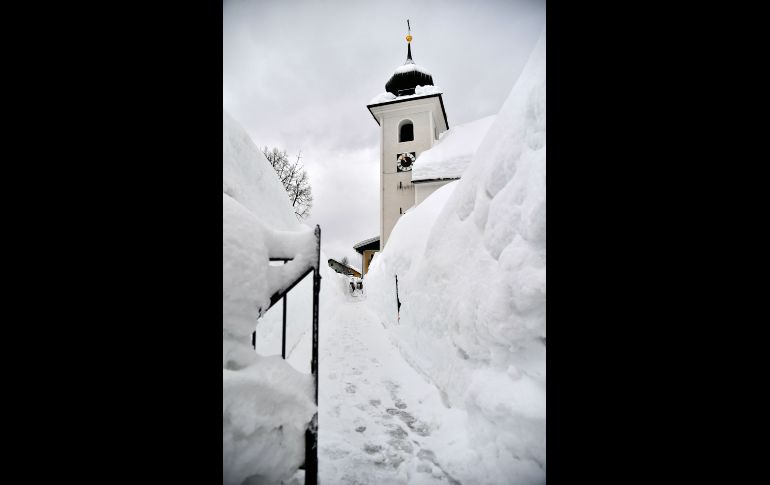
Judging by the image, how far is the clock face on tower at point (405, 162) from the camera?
19.1 meters

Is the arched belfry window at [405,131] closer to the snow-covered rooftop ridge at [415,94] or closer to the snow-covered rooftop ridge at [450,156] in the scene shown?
the snow-covered rooftop ridge at [415,94]

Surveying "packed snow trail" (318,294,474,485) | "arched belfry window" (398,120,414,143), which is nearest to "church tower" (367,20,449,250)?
"arched belfry window" (398,120,414,143)

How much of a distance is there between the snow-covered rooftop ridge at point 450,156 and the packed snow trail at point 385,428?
13.4 m

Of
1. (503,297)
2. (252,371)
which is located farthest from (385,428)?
(252,371)

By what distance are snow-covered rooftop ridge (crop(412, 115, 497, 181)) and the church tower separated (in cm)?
141

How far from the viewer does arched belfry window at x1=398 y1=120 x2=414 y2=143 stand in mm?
20125

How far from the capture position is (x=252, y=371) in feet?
4.52

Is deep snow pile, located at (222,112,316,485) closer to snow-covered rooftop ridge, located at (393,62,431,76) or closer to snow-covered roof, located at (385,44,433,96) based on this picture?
snow-covered roof, located at (385,44,433,96)

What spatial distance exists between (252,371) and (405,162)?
62.0 feet

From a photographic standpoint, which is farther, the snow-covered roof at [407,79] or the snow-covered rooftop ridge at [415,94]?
the snow-covered roof at [407,79]

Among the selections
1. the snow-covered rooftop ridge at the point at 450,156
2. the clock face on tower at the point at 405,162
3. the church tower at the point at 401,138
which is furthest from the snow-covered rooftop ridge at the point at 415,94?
the clock face on tower at the point at 405,162

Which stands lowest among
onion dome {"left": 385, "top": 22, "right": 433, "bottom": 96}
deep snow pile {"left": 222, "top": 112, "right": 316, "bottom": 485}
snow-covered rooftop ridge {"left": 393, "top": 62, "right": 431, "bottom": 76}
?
deep snow pile {"left": 222, "top": 112, "right": 316, "bottom": 485}
